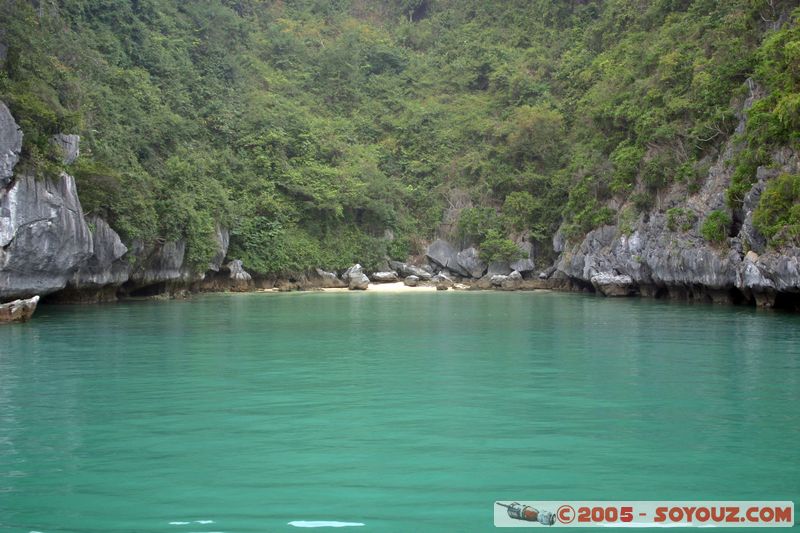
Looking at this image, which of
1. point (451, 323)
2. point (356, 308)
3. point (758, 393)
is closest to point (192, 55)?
point (356, 308)

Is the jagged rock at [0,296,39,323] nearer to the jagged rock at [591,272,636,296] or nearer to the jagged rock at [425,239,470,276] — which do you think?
the jagged rock at [591,272,636,296]

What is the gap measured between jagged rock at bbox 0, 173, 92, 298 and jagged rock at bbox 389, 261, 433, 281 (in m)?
27.5

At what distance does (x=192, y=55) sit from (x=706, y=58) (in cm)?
3389

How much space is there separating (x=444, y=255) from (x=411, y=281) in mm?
5764

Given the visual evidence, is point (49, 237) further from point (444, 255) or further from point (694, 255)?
point (444, 255)

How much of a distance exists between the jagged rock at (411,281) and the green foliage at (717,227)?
21482 millimetres

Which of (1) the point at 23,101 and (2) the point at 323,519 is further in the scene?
(1) the point at 23,101

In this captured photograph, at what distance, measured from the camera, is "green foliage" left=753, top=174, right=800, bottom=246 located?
22.8m

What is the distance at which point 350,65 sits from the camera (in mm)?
63406

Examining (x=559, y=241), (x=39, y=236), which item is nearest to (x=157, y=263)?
(x=39, y=236)

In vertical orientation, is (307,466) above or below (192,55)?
below

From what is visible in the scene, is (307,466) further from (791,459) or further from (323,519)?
(791,459)

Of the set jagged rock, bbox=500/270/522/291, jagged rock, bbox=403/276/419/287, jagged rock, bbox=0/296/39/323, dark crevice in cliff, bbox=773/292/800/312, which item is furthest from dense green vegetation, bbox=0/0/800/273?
dark crevice in cliff, bbox=773/292/800/312

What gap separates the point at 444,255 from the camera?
5294cm
